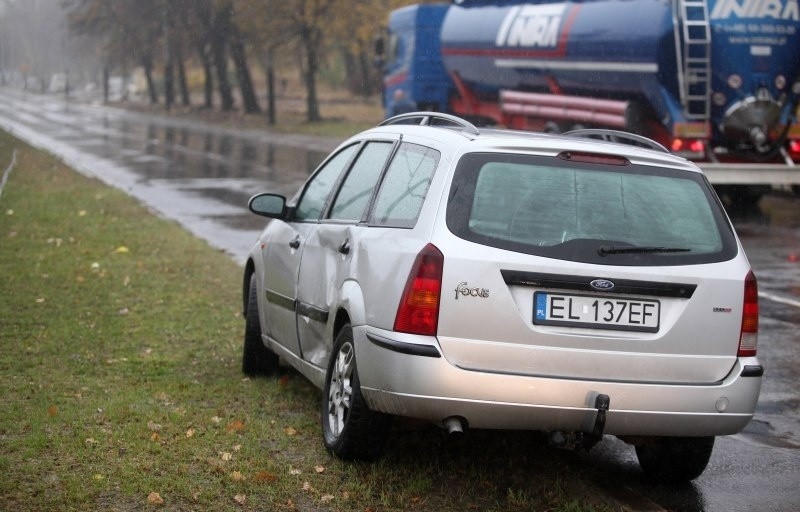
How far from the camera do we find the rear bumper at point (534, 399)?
523cm

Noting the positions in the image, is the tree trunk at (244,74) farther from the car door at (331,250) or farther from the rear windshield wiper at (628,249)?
the rear windshield wiper at (628,249)

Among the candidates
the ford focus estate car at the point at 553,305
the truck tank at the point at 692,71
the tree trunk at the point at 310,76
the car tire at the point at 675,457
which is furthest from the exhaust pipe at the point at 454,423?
the tree trunk at the point at 310,76

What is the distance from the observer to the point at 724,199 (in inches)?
814

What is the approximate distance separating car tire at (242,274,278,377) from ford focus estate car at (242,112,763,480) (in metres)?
1.88

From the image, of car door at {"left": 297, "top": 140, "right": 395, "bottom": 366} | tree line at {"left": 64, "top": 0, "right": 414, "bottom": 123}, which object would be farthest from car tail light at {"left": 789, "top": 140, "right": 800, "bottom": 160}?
tree line at {"left": 64, "top": 0, "right": 414, "bottom": 123}

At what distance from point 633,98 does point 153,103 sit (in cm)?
6488

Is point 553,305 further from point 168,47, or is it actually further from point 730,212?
point 168,47

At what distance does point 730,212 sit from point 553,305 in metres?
14.9

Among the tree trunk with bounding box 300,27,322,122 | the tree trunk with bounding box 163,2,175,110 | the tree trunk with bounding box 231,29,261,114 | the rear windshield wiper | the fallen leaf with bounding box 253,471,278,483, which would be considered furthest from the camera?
the tree trunk with bounding box 163,2,175,110

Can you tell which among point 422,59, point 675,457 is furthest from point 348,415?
point 422,59

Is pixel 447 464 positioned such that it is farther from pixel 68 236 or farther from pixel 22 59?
pixel 22 59

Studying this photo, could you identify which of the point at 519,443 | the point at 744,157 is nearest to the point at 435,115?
the point at 519,443

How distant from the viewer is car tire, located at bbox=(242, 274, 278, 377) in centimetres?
778

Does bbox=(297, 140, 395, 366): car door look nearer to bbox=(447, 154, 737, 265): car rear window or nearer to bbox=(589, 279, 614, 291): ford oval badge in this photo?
bbox=(447, 154, 737, 265): car rear window
